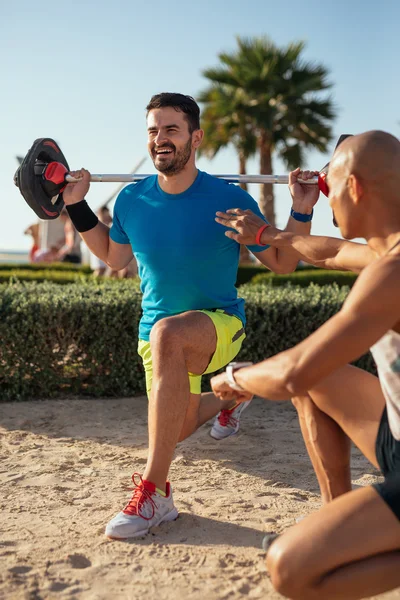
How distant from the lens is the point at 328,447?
2863 mm

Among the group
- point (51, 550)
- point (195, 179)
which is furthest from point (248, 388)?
point (195, 179)

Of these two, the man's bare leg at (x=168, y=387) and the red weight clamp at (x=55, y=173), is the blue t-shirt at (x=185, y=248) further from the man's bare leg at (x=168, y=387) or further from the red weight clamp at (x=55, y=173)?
the red weight clamp at (x=55, y=173)

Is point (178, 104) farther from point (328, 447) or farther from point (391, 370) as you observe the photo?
point (391, 370)

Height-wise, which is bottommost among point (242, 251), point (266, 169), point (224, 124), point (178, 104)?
point (242, 251)

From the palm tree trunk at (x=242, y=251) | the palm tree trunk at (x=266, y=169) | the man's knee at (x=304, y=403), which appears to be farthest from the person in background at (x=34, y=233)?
the man's knee at (x=304, y=403)

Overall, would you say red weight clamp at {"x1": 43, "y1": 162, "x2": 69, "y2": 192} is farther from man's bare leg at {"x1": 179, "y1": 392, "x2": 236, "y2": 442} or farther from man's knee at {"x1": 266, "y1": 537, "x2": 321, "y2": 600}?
man's knee at {"x1": 266, "y1": 537, "x2": 321, "y2": 600}

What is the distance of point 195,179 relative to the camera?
160 inches

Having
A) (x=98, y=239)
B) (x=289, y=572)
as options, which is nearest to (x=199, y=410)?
(x=98, y=239)

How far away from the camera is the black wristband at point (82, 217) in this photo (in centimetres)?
417

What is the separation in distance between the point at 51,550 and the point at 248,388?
4.17ft

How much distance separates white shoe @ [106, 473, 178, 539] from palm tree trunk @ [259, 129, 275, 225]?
1957cm

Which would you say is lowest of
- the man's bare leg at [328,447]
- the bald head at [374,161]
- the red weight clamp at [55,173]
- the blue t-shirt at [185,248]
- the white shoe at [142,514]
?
the white shoe at [142,514]

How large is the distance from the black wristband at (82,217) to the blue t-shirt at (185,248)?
0.24 m

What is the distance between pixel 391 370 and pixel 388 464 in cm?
34
